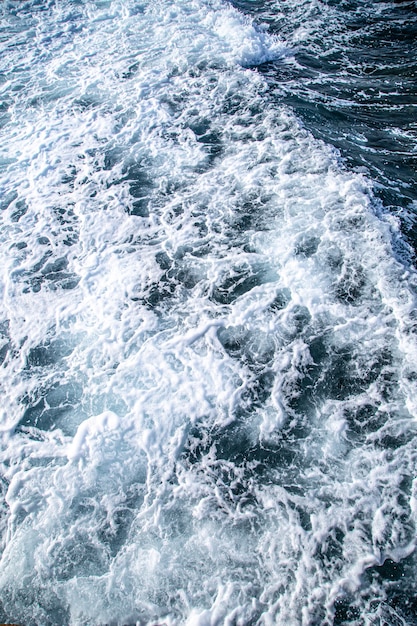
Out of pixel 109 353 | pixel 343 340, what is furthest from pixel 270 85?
pixel 109 353

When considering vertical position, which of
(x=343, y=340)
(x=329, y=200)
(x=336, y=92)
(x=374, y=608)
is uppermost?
(x=336, y=92)

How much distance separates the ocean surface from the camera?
8.93 feet

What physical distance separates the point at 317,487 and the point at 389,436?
0.81 meters

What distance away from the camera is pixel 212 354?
3939mm

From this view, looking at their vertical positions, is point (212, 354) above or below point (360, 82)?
below

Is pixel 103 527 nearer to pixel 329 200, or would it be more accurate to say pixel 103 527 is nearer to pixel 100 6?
pixel 329 200

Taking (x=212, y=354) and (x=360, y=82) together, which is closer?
(x=212, y=354)

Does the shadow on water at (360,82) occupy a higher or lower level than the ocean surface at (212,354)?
higher

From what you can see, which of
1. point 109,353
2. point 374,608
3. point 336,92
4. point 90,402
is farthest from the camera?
point 336,92

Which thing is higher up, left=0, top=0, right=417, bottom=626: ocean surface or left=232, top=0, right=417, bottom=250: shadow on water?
left=232, top=0, right=417, bottom=250: shadow on water

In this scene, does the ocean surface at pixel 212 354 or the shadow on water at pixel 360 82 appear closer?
the ocean surface at pixel 212 354

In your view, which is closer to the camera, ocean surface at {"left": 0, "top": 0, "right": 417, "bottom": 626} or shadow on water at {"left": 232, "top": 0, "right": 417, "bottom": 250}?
ocean surface at {"left": 0, "top": 0, "right": 417, "bottom": 626}

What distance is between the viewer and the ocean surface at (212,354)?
8.93 ft

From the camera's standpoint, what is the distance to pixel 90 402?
3703 mm
